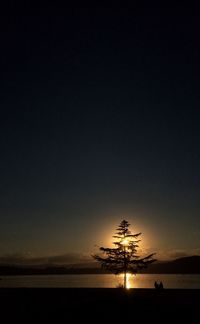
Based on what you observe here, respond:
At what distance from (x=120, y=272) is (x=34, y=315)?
89.5ft

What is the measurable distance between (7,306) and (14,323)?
14.0 feet

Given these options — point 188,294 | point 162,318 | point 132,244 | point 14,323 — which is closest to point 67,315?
point 14,323

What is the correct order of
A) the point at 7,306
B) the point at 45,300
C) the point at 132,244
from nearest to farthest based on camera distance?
the point at 7,306 → the point at 45,300 → the point at 132,244

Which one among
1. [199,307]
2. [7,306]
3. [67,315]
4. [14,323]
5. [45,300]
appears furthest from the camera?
[45,300]

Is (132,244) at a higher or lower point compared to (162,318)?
higher

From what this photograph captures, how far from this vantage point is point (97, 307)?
15.2 meters

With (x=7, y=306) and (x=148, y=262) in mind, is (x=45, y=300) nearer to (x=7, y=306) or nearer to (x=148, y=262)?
(x=7, y=306)

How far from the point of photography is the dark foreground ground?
500 inches

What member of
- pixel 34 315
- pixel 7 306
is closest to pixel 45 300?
pixel 7 306

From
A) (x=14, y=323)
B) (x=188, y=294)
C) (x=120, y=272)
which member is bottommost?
(x=14, y=323)

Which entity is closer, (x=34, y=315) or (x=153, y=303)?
(x=34, y=315)

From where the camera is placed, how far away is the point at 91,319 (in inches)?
497

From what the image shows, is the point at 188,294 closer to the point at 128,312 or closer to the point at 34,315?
the point at 128,312

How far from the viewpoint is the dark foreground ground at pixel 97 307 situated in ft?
41.7
